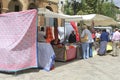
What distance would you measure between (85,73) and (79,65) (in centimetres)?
221

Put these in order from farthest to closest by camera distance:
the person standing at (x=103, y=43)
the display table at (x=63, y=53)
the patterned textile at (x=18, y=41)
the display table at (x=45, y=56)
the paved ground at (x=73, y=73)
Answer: the person standing at (x=103, y=43)
the display table at (x=63, y=53)
the display table at (x=45, y=56)
the patterned textile at (x=18, y=41)
the paved ground at (x=73, y=73)

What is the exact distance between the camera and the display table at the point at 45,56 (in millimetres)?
12938

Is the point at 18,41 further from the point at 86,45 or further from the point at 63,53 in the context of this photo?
the point at 86,45

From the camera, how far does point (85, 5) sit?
4900 cm

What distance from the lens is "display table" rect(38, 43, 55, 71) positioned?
12.9 meters

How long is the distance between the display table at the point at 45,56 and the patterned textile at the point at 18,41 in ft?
2.54

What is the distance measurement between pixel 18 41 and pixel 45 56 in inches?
67.6

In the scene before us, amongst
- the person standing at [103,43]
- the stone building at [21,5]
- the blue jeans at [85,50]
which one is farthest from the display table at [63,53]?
the stone building at [21,5]

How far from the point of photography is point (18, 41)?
464 inches

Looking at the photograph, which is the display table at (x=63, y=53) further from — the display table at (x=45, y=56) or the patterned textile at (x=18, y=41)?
the patterned textile at (x=18, y=41)

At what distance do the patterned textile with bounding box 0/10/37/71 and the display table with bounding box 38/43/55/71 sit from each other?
A: 77 centimetres

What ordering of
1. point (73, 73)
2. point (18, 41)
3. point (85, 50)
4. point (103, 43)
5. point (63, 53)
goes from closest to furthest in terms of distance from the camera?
point (18, 41)
point (73, 73)
point (63, 53)
point (85, 50)
point (103, 43)

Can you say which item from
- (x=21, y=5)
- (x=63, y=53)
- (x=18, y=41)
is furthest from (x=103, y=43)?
(x=21, y=5)

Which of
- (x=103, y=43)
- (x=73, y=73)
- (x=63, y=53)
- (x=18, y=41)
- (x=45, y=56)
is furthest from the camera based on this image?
(x=103, y=43)
